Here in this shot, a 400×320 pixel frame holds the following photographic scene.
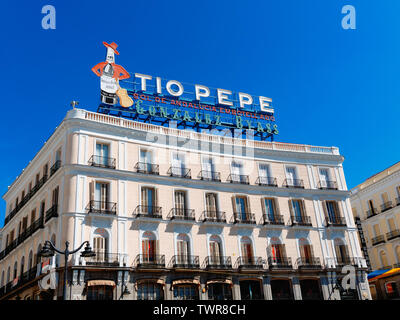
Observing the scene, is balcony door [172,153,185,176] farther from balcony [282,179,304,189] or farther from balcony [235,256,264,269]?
balcony [282,179,304,189]

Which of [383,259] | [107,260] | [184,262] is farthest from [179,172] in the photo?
[383,259]

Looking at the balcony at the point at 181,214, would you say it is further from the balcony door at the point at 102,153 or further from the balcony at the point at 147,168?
the balcony door at the point at 102,153

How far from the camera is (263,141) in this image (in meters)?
43.4

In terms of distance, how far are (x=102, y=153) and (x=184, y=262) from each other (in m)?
11.4

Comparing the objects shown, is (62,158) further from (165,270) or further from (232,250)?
(232,250)

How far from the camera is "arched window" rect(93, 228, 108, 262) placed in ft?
103

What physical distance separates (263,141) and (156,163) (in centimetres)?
1233

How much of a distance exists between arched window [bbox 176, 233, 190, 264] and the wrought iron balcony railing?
482 inches

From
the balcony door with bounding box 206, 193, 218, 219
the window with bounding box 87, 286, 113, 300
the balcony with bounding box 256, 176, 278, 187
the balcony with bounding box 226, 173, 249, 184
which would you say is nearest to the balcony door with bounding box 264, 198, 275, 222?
the balcony with bounding box 256, 176, 278, 187

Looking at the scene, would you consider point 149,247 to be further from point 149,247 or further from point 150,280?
point 150,280

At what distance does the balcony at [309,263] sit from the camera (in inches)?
1500

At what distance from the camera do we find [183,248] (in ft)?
115
